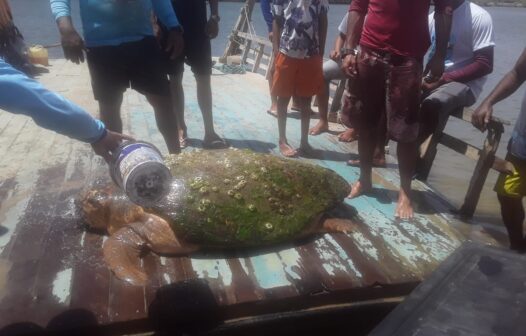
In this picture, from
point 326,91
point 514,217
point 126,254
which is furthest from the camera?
point 326,91

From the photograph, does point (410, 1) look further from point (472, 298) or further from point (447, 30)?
point (472, 298)

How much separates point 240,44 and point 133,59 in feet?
28.5

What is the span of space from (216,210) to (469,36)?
9.88 feet

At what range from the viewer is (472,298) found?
1.60 meters

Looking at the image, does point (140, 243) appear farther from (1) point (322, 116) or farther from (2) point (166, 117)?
(1) point (322, 116)

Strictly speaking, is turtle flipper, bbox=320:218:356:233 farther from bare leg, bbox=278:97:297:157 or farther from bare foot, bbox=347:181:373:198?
bare leg, bbox=278:97:297:157

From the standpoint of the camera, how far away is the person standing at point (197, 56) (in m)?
4.45

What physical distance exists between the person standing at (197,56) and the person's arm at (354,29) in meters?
1.59

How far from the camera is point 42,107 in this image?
5.66ft

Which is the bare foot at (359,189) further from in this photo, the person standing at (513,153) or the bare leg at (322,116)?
the bare leg at (322,116)

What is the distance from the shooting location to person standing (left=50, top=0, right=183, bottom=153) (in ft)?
11.1

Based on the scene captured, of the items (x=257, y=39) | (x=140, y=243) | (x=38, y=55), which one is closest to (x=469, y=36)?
(x=140, y=243)

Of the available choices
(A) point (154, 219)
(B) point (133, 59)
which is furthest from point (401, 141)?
(B) point (133, 59)

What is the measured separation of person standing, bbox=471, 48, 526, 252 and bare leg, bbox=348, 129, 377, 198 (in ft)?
2.62
